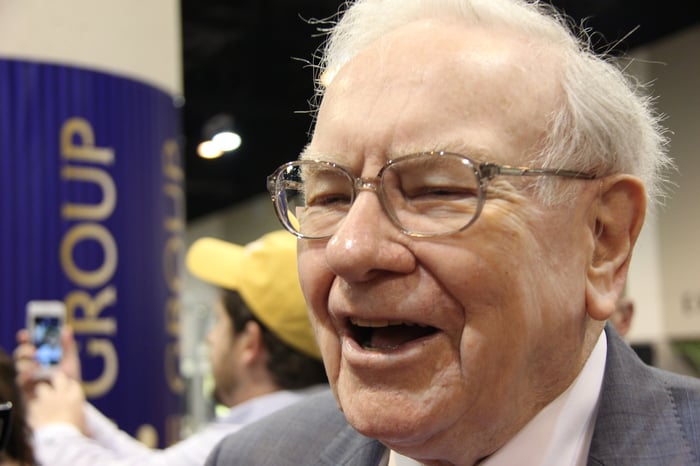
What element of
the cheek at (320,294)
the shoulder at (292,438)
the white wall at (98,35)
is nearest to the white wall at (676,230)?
the white wall at (98,35)

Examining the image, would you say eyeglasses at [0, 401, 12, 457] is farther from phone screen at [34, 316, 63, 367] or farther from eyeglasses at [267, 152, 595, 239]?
phone screen at [34, 316, 63, 367]

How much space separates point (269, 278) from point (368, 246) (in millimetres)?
1549

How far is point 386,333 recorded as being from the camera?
112cm

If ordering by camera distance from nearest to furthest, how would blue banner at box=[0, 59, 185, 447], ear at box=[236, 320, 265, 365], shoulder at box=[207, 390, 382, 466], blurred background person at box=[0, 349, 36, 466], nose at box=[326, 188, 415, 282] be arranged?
nose at box=[326, 188, 415, 282]
shoulder at box=[207, 390, 382, 466]
blurred background person at box=[0, 349, 36, 466]
ear at box=[236, 320, 265, 365]
blue banner at box=[0, 59, 185, 447]

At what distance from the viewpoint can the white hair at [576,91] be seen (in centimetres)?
113

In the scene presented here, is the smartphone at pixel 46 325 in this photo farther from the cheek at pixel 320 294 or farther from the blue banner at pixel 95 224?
the cheek at pixel 320 294

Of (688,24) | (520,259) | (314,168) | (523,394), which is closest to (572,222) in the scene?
(520,259)

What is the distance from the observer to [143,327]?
3.65 meters

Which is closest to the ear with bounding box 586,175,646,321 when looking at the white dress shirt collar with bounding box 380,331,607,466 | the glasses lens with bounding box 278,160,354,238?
the white dress shirt collar with bounding box 380,331,607,466

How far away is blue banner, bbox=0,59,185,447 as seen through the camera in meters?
3.41

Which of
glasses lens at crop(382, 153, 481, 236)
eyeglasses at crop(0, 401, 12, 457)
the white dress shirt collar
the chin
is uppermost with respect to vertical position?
glasses lens at crop(382, 153, 481, 236)

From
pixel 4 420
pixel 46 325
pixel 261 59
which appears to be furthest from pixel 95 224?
pixel 261 59

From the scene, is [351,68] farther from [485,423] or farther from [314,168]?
[485,423]

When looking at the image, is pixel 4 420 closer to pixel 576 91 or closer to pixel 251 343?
pixel 251 343
